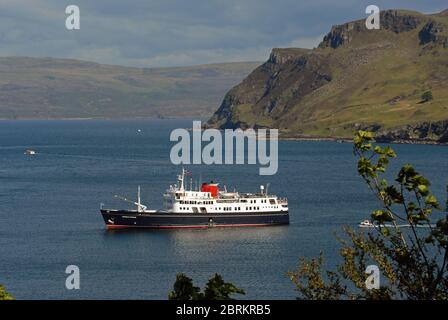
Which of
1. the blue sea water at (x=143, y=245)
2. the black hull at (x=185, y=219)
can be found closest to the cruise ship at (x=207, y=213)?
the black hull at (x=185, y=219)

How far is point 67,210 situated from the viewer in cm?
13350

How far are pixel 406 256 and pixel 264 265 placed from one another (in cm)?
6427

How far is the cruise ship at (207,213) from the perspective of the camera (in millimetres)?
117562

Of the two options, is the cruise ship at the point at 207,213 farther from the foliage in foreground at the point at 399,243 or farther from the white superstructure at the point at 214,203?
the foliage in foreground at the point at 399,243

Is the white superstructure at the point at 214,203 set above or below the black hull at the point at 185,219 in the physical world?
above

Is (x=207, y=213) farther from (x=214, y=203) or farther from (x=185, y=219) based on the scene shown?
(x=185, y=219)

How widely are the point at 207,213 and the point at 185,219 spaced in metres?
3.06

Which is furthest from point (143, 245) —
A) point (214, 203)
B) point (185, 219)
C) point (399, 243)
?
point (399, 243)

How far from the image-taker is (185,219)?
119 metres
